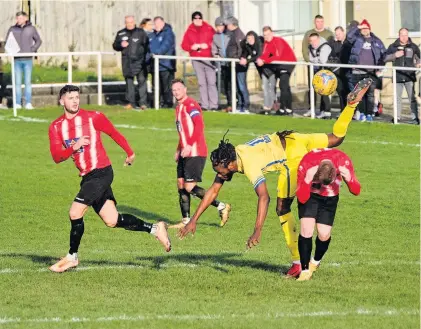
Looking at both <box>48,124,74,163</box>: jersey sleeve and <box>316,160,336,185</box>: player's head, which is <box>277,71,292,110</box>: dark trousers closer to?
<box>48,124,74,163</box>: jersey sleeve

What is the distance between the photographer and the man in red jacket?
2722 centimetres

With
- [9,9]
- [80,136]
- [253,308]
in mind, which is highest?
[9,9]

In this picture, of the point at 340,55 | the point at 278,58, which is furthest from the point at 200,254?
the point at 278,58

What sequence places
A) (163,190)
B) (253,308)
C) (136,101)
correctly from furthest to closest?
1. (136,101)
2. (163,190)
3. (253,308)

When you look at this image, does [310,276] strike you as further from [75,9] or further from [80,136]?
[75,9]

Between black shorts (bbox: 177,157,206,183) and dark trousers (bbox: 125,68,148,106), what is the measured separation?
37.1 ft

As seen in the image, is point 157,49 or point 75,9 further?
point 75,9

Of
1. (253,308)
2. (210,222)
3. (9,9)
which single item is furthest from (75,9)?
(253,308)

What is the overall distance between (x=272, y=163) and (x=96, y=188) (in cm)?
194

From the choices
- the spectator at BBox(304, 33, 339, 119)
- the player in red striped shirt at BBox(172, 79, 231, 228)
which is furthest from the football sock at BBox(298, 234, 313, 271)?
the spectator at BBox(304, 33, 339, 119)

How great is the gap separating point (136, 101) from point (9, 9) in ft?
21.5

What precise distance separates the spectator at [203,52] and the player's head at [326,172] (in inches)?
617

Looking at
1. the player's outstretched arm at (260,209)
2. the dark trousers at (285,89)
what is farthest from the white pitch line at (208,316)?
the dark trousers at (285,89)

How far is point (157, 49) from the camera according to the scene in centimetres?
2861
